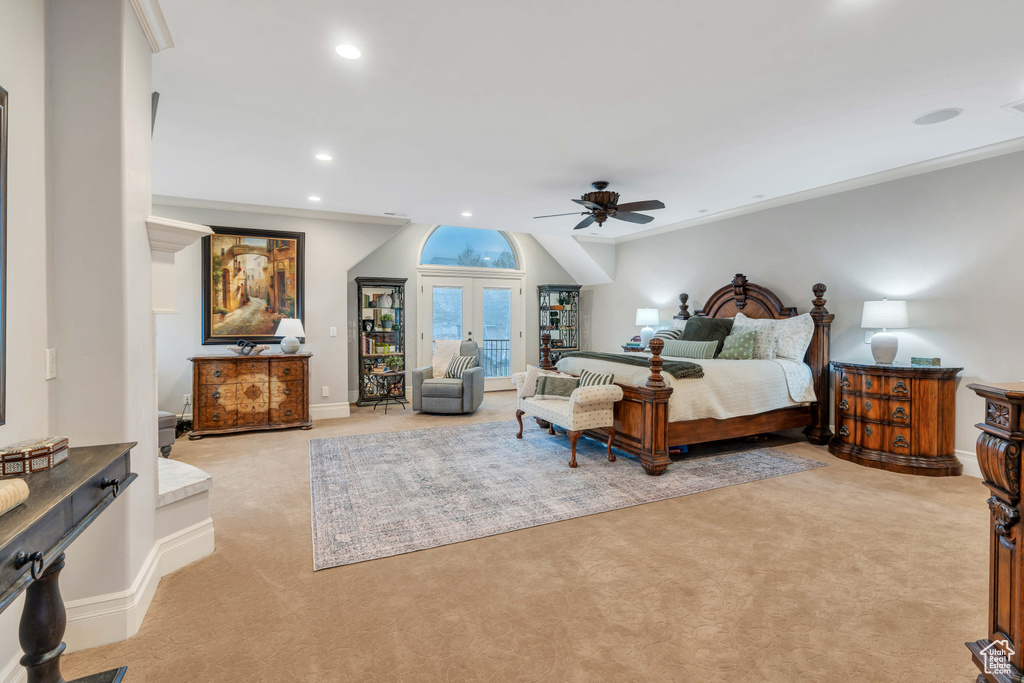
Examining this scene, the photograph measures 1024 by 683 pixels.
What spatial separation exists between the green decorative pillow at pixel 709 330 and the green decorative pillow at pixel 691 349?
0.14 meters

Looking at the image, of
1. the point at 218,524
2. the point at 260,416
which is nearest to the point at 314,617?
the point at 218,524

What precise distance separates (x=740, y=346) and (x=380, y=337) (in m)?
4.63

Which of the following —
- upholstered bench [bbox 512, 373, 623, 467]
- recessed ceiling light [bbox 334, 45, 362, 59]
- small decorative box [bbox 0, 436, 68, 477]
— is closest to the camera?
small decorative box [bbox 0, 436, 68, 477]

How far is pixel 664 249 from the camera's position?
694 cm

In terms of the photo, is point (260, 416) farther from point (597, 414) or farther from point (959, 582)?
point (959, 582)

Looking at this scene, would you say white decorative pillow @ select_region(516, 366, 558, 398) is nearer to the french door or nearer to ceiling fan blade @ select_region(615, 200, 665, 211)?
ceiling fan blade @ select_region(615, 200, 665, 211)

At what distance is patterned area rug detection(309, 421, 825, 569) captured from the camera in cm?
280

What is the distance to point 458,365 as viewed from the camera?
6355mm

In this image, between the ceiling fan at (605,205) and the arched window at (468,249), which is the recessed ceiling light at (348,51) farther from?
the arched window at (468,249)

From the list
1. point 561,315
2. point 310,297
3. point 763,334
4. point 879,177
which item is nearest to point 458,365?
point 310,297

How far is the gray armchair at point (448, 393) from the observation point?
19.9 feet

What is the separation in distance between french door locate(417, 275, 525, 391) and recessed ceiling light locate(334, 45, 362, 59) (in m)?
4.97

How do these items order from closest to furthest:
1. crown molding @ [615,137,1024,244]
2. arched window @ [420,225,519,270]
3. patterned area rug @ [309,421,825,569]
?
patterned area rug @ [309,421,825,569] < crown molding @ [615,137,1024,244] < arched window @ [420,225,519,270]

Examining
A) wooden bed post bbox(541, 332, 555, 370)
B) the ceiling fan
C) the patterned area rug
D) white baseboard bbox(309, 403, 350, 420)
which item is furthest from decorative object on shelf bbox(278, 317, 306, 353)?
the ceiling fan
